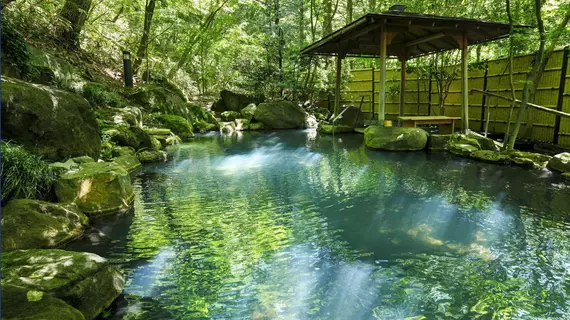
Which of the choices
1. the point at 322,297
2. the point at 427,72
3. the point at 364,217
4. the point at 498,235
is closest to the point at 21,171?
the point at 322,297

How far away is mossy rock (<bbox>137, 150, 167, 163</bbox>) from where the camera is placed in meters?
7.97

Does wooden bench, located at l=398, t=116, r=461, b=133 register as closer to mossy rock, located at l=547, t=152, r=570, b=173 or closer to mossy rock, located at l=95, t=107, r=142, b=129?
mossy rock, located at l=547, t=152, r=570, b=173

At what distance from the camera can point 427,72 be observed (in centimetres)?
1344

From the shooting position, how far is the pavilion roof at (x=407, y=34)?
902 cm

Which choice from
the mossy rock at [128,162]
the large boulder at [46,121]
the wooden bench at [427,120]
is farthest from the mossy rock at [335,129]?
the large boulder at [46,121]

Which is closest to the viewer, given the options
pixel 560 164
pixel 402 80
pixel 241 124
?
pixel 560 164

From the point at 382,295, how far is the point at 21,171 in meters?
4.14

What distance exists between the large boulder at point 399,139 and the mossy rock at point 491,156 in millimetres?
1483

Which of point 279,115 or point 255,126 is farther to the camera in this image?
point 279,115

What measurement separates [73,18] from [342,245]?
11728mm

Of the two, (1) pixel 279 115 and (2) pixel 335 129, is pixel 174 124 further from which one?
(2) pixel 335 129

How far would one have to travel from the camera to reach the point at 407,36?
12008 mm

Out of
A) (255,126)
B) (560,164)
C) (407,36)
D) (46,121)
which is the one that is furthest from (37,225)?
(255,126)

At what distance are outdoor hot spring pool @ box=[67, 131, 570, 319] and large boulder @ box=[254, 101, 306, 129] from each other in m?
8.49
